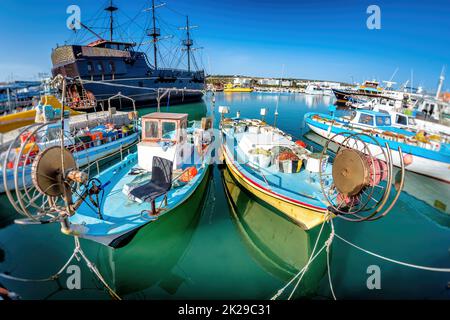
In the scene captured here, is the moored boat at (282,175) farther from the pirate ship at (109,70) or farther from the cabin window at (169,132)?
the pirate ship at (109,70)

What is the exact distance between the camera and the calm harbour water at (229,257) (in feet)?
21.7

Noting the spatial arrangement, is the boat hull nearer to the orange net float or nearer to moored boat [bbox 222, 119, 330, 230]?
moored boat [bbox 222, 119, 330, 230]

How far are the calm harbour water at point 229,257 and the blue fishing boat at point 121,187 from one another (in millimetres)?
1268

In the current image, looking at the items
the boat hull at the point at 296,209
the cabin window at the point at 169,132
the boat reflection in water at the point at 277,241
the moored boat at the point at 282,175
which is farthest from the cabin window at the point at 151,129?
the boat reflection in water at the point at 277,241

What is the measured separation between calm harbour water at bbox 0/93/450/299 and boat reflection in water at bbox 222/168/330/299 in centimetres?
4

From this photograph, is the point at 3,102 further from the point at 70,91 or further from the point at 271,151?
the point at 271,151

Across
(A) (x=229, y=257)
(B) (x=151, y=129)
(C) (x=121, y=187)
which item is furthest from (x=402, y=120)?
(C) (x=121, y=187)

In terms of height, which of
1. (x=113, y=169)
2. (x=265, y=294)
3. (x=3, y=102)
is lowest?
(x=265, y=294)

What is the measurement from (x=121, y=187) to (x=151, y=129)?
9.35ft

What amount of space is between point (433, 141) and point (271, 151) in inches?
541

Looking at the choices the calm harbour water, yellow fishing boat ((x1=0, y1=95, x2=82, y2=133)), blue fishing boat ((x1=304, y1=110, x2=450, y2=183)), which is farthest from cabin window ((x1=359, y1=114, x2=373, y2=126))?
yellow fishing boat ((x1=0, y1=95, x2=82, y2=133))

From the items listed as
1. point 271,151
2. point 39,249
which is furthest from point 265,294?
point 39,249

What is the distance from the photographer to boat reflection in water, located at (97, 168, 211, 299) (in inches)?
264

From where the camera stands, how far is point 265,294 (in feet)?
21.6
